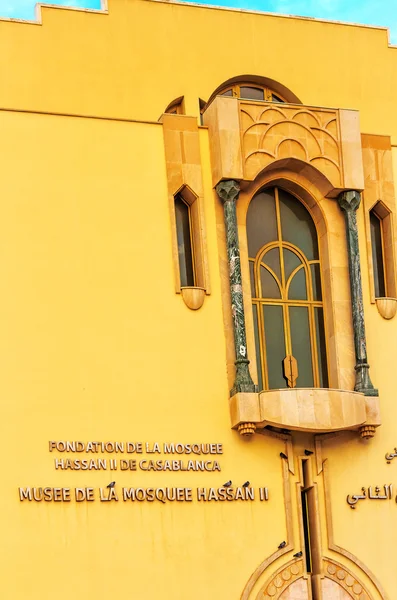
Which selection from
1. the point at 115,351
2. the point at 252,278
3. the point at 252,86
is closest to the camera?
the point at 115,351

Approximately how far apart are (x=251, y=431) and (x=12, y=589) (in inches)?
189

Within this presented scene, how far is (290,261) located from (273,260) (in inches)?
12.5

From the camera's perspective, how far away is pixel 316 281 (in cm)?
2872

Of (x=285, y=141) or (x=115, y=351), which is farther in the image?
(x=285, y=141)

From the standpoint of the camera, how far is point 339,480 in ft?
89.8

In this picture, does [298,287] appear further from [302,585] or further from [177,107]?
[302,585]

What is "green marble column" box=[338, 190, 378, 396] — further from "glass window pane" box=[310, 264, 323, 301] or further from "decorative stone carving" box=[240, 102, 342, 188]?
"glass window pane" box=[310, 264, 323, 301]

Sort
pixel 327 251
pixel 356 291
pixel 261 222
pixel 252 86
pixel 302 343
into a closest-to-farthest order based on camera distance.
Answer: pixel 356 291, pixel 302 343, pixel 327 251, pixel 261 222, pixel 252 86

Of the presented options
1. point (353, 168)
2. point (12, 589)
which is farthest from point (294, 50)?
point (12, 589)

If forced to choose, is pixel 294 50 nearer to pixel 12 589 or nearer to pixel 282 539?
pixel 282 539

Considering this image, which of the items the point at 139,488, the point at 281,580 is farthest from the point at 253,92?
the point at 281,580

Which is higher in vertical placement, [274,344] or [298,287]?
[298,287]

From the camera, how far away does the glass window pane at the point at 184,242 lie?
27797mm

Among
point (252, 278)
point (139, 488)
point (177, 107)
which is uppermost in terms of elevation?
point (177, 107)
